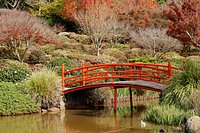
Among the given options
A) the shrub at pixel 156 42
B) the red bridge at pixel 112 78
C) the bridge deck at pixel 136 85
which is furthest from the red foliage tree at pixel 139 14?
the bridge deck at pixel 136 85

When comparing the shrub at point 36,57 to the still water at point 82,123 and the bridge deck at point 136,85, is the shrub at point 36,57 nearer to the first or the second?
the bridge deck at point 136,85

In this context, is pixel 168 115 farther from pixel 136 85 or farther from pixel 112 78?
pixel 112 78

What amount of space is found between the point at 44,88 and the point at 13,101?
135 centimetres

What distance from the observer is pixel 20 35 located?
78.0ft

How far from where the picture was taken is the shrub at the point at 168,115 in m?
13.8

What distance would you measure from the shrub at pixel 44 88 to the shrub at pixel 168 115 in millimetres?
5201

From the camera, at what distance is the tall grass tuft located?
47.2ft

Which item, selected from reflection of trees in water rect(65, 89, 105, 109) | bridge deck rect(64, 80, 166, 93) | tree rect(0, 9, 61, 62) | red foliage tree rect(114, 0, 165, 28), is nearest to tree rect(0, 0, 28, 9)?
red foliage tree rect(114, 0, 165, 28)

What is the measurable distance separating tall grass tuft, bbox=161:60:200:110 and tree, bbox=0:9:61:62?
35.8 feet

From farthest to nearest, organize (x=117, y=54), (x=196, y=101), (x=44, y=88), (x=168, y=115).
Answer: (x=117, y=54) < (x=44, y=88) < (x=168, y=115) < (x=196, y=101)

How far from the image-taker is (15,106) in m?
17.4

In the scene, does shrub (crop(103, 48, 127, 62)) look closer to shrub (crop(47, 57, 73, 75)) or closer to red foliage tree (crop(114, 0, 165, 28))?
red foliage tree (crop(114, 0, 165, 28))

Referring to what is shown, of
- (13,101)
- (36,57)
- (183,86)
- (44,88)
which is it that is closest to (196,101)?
(183,86)

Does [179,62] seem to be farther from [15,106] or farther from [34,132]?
[34,132]
